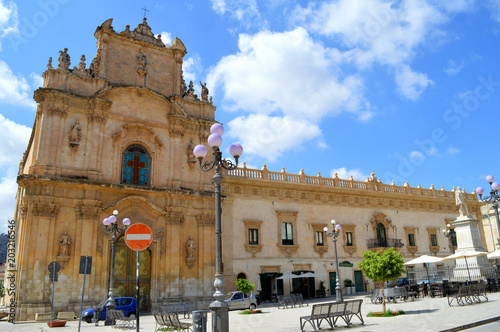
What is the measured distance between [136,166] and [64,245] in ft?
21.5

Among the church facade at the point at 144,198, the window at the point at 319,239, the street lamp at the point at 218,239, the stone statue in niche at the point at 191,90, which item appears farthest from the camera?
the window at the point at 319,239

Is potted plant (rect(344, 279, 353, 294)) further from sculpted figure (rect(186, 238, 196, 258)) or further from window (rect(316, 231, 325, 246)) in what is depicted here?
sculpted figure (rect(186, 238, 196, 258))

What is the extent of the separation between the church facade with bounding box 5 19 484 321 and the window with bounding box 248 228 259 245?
0.08m

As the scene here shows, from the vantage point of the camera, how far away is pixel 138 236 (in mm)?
9984

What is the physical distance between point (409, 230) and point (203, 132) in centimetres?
2254

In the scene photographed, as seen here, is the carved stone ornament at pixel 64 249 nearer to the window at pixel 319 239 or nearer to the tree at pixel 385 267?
the tree at pixel 385 267

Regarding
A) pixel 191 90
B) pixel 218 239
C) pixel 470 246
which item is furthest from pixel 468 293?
pixel 191 90

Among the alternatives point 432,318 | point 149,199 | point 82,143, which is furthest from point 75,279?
point 432,318

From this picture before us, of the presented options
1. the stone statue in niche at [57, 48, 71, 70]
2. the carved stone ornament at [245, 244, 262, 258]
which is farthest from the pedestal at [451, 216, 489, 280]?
the stone statue in niche at [57, 48, 71, 70]

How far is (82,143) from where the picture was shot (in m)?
24.7

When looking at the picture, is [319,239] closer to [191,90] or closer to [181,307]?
[181,307]

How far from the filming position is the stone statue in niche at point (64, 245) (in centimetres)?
2219

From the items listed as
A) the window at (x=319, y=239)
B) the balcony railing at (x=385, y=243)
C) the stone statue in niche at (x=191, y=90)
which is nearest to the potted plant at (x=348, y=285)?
the window at (x=319, y=239)

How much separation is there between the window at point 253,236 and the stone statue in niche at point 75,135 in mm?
13459
